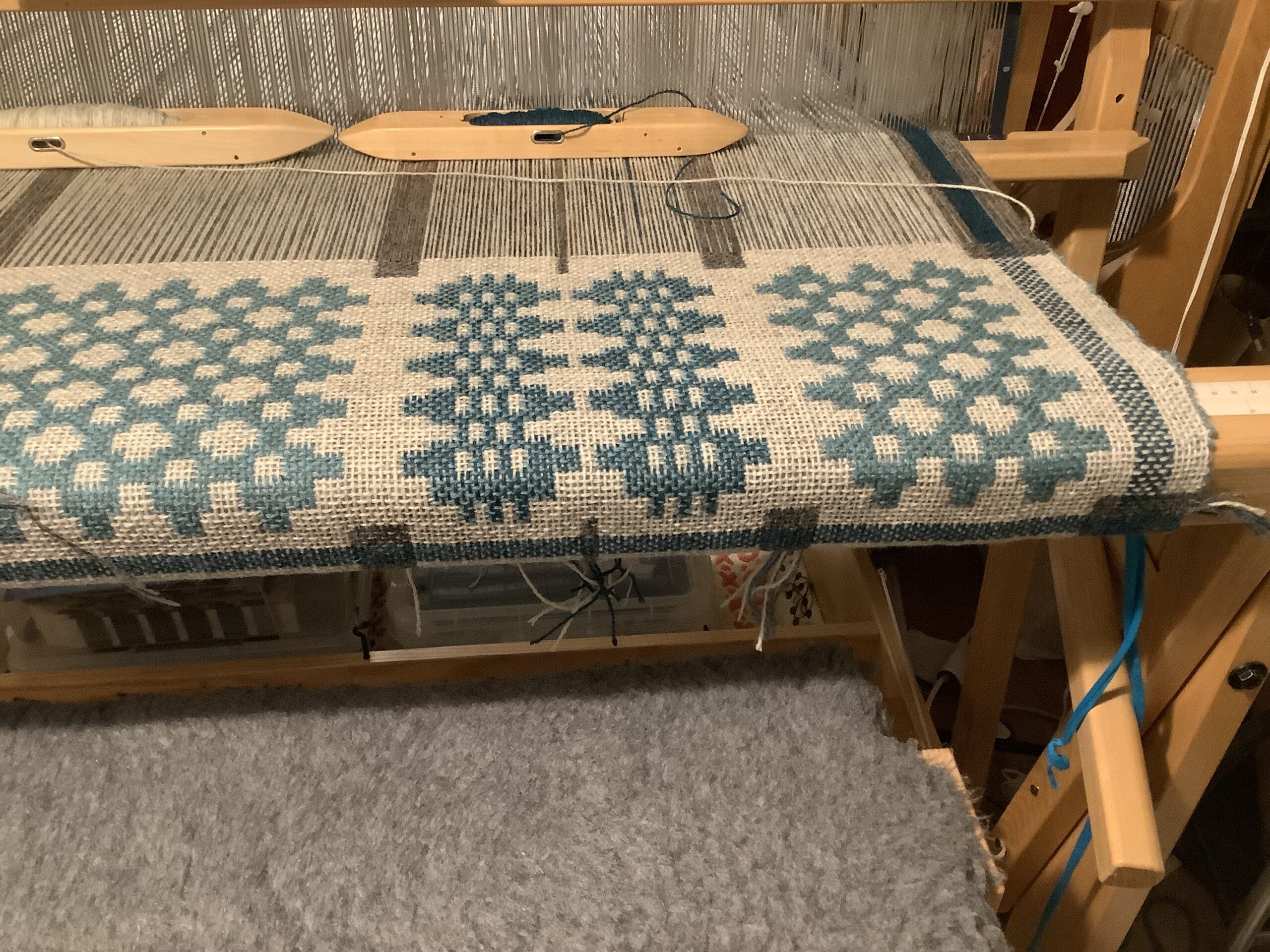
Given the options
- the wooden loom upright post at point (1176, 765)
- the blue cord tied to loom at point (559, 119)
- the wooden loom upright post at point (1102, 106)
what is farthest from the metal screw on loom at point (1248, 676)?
the blue cord tied to loom at point (559, 119)

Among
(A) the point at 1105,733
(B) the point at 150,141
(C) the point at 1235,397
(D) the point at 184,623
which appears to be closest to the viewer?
(C) the point at 1235,397

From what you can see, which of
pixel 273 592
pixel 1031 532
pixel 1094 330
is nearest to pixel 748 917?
pixel 1031 532

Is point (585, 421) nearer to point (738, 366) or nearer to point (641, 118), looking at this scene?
point (738, 366)

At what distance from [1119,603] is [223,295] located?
717mm

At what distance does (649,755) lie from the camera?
0.69 m

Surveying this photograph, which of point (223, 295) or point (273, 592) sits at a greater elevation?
point (223, 295)

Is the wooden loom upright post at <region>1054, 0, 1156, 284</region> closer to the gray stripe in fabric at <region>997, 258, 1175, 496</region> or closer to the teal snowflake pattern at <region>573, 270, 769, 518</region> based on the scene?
the gray stripe in fabric at <region>997, 258, 1175, 496</region>

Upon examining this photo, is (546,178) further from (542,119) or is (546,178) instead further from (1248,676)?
(1248,676)

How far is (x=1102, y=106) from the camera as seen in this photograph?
0.71 meters

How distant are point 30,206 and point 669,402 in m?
0.51

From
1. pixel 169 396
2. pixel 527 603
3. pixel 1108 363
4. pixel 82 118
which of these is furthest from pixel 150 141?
pixel 1108 363

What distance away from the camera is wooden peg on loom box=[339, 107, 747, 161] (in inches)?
27.9

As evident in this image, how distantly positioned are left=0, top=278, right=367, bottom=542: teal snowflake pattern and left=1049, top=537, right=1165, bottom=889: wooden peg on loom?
467 mm

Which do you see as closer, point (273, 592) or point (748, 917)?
point (748, 917)
